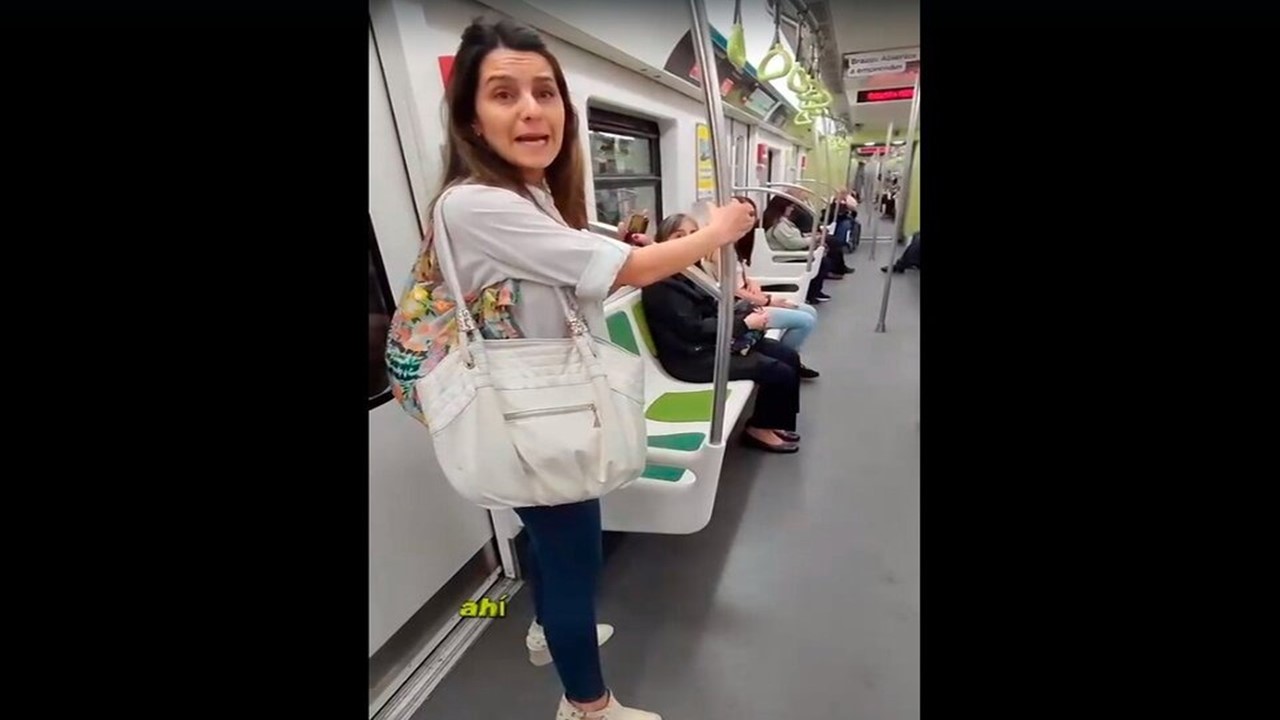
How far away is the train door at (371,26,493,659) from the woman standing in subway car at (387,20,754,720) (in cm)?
52

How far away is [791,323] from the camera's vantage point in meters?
3.35

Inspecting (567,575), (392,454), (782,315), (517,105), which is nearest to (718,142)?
(517,105)

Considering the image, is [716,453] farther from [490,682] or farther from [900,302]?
[900,302]

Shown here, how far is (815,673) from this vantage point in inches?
59.5

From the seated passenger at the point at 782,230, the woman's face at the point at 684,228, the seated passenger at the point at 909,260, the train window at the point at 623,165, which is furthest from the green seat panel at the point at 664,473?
the seated passenger at the point at 909,260

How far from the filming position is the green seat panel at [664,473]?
64.9 inches

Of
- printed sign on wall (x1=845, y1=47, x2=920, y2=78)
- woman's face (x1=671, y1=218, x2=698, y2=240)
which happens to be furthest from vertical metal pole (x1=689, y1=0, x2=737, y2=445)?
printed sign on wall (x1=845, y1=47, x2=920, y2=78)

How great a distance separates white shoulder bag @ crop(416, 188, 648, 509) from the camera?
89 cm

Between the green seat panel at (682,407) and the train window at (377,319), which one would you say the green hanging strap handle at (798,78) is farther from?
the train window at (377,319)

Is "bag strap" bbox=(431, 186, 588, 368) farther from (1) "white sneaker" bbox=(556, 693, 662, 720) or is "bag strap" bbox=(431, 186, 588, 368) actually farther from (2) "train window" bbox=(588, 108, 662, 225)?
(2) "train window" bbox=(588, 108, 662, 225)

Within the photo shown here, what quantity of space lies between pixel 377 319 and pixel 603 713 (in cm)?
107

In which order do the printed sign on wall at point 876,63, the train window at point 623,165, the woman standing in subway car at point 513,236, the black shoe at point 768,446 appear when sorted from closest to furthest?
the woman standing in subway car at point 513,236, the black shoe at point 768,446, the train window at point 623,165, the printed sign on wall at point 876,63

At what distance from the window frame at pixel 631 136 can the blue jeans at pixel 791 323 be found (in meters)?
1.18

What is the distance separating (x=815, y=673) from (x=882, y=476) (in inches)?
48.0
